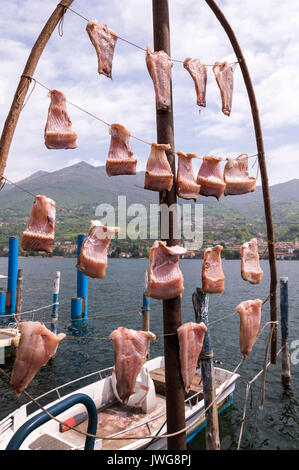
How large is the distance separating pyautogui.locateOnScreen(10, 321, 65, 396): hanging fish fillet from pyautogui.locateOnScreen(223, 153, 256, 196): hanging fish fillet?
294 centimetres

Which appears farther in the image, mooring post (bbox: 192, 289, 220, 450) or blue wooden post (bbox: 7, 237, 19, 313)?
blue wooden post (bbox: 7, 237, 19, 313)

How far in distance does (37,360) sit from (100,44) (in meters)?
3.69

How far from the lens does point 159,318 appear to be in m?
33.3

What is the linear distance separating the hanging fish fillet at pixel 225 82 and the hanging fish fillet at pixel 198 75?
0.25 meters

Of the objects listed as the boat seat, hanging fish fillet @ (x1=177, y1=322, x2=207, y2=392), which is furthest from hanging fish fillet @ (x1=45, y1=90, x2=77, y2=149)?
the boat seat

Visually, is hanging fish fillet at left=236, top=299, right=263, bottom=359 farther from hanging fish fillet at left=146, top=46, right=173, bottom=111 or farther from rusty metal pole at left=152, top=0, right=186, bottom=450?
hanging fish fillet at left=146, top=46, right=173, bottom=111

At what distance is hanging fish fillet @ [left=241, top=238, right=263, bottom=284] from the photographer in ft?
13.9

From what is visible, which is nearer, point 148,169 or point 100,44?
point 148,169

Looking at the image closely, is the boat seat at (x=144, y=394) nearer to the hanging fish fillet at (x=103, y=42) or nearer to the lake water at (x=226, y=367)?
the lake water at (x=226, y=367)

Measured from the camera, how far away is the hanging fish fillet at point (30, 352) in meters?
2.93

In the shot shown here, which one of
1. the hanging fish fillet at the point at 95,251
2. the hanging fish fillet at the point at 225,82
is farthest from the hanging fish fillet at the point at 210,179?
the hanging fish fillet at the point at 95,251
